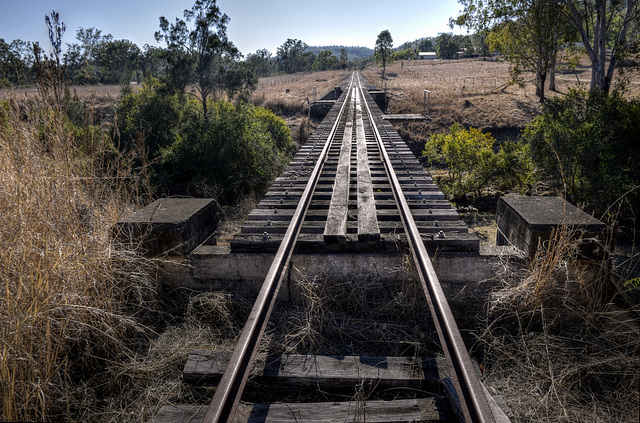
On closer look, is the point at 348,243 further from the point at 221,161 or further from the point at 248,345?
the point at 221,161

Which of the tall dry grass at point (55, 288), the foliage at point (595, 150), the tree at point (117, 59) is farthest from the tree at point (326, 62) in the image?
the tall dry grass at point (55, 288)

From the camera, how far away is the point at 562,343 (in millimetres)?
2795

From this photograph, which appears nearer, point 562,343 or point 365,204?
point 562,343

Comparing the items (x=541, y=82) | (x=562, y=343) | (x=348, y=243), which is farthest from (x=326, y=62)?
(x=562, y=343)

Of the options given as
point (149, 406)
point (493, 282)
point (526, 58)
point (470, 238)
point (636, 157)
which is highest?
point (526, 58)

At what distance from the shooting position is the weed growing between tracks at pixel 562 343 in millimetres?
2270

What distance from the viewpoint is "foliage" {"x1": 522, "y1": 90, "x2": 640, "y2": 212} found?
20.4 ft

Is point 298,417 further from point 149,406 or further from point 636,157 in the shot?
point 636,157

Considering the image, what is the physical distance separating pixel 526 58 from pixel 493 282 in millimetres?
22426

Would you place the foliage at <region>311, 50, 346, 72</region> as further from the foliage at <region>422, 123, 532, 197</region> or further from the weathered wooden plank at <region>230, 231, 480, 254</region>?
the weathered wooden plank at <region>230, 231, 480, 254</region>

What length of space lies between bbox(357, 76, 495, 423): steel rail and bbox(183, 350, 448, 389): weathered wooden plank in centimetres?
33

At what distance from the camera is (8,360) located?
2014 millimetres

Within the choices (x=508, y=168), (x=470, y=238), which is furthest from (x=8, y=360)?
(x=508, y=168)

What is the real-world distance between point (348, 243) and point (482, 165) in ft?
20.6
